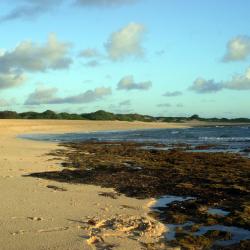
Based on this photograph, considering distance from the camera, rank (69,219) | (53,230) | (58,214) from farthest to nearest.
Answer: (58,214) → (69,219) → (53,230)

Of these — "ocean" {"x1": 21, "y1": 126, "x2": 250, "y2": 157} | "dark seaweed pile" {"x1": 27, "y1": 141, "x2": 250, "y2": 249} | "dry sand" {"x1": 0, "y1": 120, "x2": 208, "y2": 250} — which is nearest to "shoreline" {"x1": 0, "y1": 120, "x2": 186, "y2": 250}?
"dry sand" {"x1": 0, "y1": 120, "x2": 208, "y2": 250}

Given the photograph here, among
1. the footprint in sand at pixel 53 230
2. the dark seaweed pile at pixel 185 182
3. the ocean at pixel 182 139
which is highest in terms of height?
the ocean at pixel 182 139

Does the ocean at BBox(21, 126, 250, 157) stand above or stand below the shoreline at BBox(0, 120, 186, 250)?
above

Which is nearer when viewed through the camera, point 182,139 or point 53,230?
point 53,230

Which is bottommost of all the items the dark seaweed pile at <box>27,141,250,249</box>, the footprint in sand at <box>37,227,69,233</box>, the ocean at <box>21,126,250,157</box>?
the footprint in sand at <box>37,227,69,233</box>

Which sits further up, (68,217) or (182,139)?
(182,139)

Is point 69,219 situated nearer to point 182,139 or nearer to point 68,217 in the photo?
point 68,217

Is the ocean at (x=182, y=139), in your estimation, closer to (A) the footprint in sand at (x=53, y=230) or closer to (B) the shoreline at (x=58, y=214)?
(B) the shoreline at (x=58, y=214)

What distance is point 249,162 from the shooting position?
63.5ft

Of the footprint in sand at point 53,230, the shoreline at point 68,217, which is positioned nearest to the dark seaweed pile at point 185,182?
the shoreline at point 68,217

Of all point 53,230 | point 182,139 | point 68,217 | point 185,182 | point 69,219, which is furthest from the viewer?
point 182,139

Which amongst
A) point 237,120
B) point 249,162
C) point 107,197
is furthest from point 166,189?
point 237,120

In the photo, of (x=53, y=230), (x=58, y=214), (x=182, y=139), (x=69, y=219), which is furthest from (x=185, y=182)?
(x=182, y=139)

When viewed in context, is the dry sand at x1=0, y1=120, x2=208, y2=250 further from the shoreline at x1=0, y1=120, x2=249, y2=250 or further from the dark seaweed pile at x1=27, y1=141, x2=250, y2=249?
the dark seaweed pile at x1=27, y1=141, x2=250, y2=249
